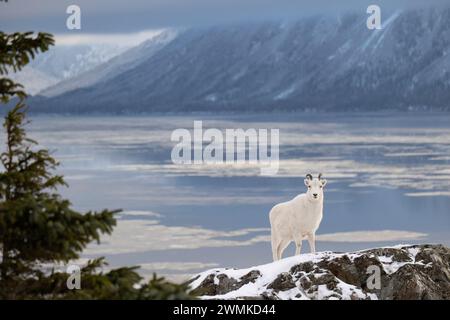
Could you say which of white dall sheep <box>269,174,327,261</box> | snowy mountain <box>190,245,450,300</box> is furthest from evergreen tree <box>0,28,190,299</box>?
white dall sheep <box>269,174,327,261</box>

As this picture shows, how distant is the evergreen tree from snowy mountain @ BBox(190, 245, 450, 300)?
20.7 ft

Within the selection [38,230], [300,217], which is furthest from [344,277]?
[38,230]

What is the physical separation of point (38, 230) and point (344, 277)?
8685 mm

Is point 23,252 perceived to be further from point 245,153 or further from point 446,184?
point 245,153

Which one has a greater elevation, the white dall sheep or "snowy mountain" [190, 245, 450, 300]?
the white dall sheep

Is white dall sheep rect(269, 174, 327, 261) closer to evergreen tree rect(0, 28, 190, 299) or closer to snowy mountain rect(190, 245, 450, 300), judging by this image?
snowy mountain rect(190, 245, 450, 300)

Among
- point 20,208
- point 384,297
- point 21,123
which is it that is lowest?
point 384,297

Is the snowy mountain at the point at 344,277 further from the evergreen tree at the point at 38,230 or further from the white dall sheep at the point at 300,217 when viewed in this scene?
the evergreen tree at the point at 38,230

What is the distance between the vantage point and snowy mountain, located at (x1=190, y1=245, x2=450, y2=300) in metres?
15.6

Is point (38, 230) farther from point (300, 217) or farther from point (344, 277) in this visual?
point (300, 217)

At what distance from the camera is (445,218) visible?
210ft

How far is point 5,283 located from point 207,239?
47.1 meters

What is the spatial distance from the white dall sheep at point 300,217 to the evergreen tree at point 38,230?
9.64 m
